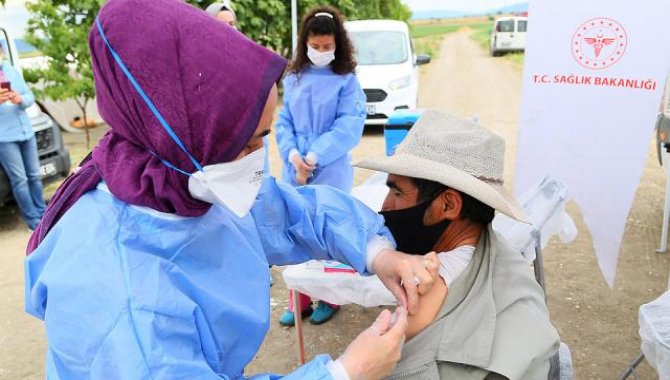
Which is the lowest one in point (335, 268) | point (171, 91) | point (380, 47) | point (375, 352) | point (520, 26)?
point (520, 26)

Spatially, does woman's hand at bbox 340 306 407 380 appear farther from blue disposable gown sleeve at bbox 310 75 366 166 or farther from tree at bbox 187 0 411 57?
tree at bbox 187 0 411 57

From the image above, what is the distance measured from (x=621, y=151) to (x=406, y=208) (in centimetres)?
207

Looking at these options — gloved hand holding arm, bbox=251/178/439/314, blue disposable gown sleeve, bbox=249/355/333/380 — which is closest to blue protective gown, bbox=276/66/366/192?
gloved hand holding arm, bbox=251/178/439/314

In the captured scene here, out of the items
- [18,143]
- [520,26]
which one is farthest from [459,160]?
[520,26]

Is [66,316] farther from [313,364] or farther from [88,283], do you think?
[313,364]

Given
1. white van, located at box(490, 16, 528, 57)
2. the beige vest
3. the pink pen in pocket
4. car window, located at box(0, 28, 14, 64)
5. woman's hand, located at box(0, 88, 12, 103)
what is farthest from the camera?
white van, located at box(490, 16, 528, 57)

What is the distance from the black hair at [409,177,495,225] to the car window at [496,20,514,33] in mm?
23281

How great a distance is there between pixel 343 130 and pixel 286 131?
0.39 m

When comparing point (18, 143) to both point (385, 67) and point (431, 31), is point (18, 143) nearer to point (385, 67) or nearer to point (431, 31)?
point (385, 67)

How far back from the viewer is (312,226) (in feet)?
5.14

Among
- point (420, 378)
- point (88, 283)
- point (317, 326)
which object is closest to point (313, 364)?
point (420, 378)

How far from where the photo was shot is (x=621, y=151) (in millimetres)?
2998

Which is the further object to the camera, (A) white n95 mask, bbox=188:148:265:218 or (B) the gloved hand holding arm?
(B) the gloved hand holding arm

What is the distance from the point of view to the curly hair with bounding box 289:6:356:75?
10.5ft
